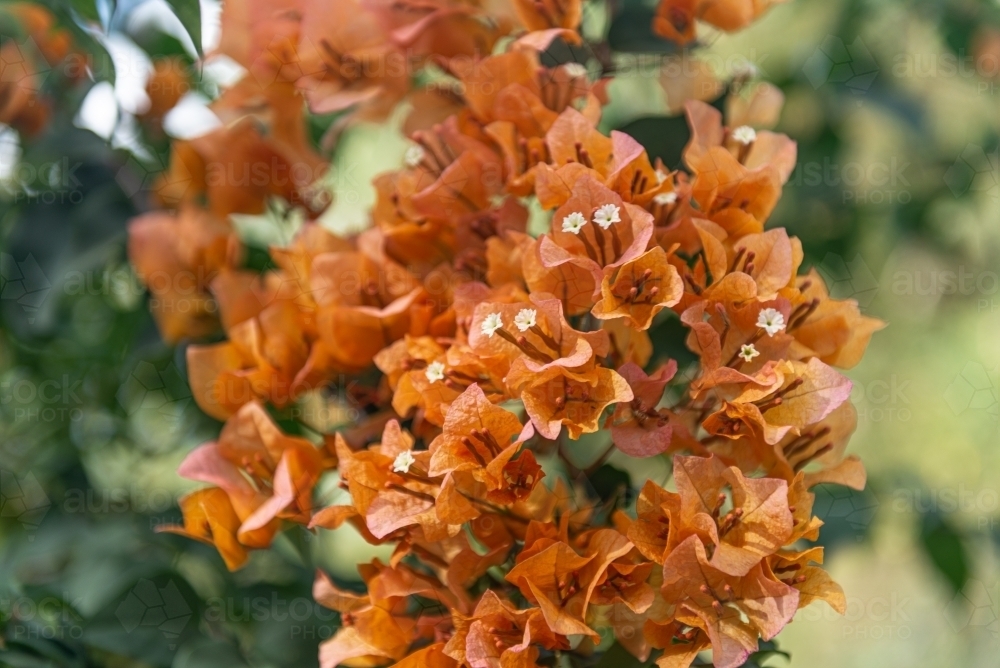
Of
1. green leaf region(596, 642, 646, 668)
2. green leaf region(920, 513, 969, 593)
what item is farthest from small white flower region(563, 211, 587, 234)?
green leaf region(920, 513, 969, 593)

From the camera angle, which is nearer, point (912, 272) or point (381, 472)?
point (381, 472)

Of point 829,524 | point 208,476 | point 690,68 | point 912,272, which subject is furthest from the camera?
point 912,272

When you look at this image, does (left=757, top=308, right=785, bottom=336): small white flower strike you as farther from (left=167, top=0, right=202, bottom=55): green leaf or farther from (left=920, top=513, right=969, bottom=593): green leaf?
(left=920, top=513, right=969, bottom=593): green leaf

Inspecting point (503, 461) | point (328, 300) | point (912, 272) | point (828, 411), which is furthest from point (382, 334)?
point (912, 272)

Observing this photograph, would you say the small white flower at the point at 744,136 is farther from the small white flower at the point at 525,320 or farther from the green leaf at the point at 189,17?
the green leaf at the point at 189,17

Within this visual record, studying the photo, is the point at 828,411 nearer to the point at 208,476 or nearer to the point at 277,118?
the point at 208,476


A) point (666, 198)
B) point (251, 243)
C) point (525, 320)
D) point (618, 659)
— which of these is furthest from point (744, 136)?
point (251, 243)

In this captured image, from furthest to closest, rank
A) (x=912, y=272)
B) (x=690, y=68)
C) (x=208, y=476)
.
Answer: (x=912, y=272) < (x=690, y=68) < (x=208, y=476)

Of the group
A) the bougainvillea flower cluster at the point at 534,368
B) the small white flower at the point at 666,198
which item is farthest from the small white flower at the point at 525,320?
the small white flower at the point at 666,198
